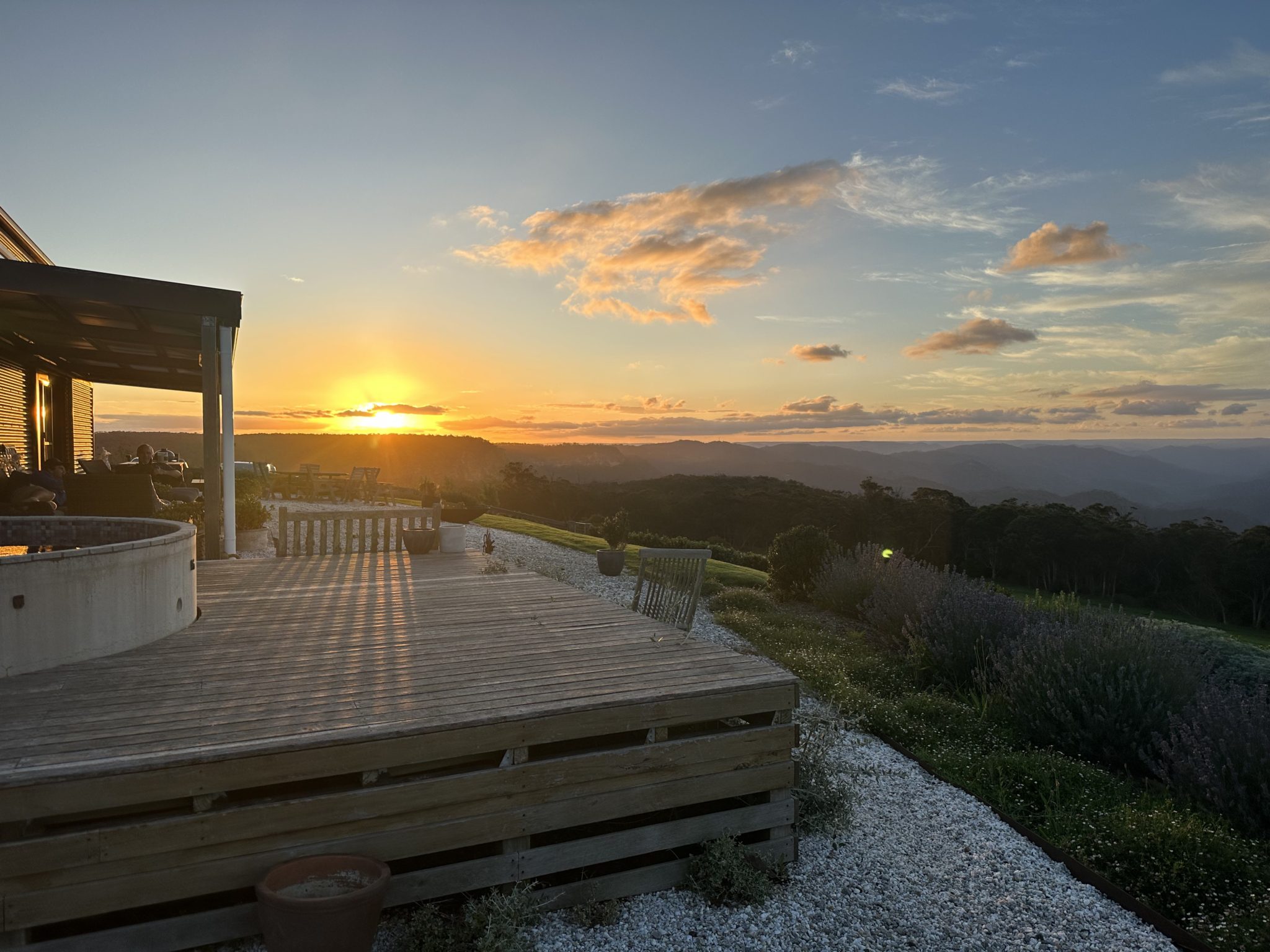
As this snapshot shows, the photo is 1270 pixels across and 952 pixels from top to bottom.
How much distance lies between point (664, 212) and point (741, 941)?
1200 centimetres

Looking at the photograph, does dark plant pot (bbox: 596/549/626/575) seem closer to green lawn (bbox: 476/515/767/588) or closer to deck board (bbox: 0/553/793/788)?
green lawn (bbox: 476/515/767/588)

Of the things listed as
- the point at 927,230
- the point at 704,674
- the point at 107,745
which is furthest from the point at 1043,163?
the point at 107,745

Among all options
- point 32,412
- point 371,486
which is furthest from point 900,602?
point 371,486

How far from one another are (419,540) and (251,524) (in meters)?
6.38

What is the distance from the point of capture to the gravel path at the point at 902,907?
3260 millimetres

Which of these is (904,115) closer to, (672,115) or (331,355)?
(672,115)

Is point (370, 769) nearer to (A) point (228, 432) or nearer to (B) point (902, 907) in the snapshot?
(B) point (902, 907)

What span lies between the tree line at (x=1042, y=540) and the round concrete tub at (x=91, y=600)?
20429 mm

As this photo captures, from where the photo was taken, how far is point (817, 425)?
38.1 meters

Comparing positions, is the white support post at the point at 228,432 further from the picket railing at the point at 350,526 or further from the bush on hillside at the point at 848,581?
the bush on hillside at the point at 848,581

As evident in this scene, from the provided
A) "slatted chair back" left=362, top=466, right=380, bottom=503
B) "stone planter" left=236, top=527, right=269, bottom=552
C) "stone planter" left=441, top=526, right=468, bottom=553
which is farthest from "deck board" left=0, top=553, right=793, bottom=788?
"slatted chair back" left=362, top=466, right=380, bottom=503

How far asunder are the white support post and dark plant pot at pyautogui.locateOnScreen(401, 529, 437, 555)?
1.99 meters

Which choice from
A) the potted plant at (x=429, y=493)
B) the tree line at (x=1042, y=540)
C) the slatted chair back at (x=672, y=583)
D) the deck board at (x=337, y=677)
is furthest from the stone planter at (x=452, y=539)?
the tree line at (x=1042, y=540)

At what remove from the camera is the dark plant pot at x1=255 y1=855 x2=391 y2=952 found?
254cm
